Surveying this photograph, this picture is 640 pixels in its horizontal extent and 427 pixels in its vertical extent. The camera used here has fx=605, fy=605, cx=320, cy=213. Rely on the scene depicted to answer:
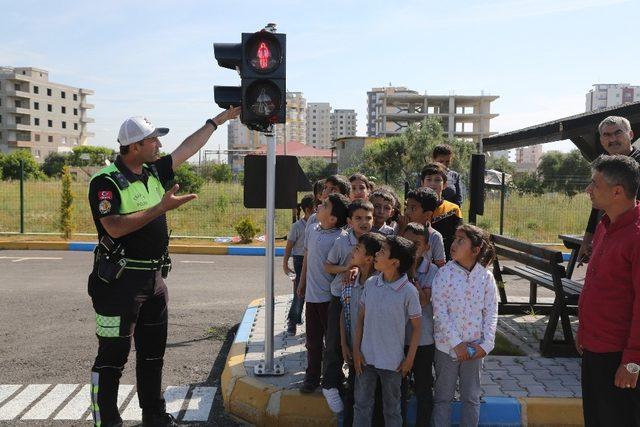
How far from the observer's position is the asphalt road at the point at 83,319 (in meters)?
5.38

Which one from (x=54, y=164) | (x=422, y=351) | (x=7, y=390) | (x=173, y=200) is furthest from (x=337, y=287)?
(x=54, y=164)

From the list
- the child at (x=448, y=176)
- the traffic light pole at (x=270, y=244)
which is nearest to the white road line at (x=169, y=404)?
the traffic light pole at (x=270, y=244)

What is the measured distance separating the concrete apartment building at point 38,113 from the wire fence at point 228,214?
76.9m

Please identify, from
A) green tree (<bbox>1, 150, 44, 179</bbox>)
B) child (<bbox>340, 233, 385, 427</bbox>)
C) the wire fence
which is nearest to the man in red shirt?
child (<bbox>340, 233, 385, 427</bbox>)

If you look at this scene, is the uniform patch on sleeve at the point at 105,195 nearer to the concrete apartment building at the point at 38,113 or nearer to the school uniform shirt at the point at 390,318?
the school uniform shirt at the point at 390,318

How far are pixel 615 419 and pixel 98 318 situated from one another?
3104mm

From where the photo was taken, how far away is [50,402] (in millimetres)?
4660

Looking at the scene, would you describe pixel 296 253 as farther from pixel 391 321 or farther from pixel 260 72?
pixel 391 321

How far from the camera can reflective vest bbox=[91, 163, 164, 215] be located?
390cm

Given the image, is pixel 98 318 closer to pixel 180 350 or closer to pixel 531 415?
pixel 180 350

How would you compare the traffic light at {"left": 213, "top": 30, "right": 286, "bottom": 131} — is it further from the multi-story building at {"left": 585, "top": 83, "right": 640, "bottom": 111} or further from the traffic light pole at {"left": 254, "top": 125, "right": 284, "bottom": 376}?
the multi-story building at {"left": 585, "top": 83, "right": 640, "bottom": 111}

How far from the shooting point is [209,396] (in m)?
4.95

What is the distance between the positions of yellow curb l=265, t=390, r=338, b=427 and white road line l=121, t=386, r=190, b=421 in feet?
2.51

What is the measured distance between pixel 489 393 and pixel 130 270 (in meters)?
2.80
